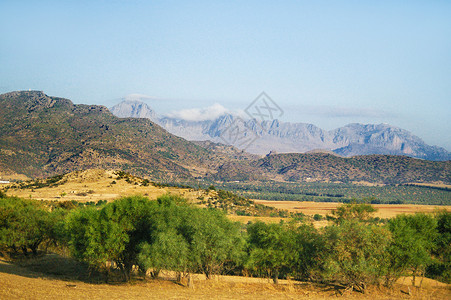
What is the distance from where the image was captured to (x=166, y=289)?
33125 mm

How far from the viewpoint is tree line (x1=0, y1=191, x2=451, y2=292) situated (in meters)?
33.3

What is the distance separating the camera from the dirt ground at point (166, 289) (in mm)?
28547

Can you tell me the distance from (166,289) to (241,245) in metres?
8.38

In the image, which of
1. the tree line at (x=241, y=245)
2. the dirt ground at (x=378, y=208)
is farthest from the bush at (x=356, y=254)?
the dirt ground at (x=378, y=208)

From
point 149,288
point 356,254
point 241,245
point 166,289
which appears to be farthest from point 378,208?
point 149,288

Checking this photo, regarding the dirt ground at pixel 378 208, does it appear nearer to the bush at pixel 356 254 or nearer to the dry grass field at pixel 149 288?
the dry grass field at pixel 149 288

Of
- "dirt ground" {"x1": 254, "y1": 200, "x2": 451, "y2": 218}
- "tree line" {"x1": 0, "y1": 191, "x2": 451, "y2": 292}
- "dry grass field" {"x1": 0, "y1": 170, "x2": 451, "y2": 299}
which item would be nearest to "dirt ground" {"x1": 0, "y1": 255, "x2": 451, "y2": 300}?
"dry grass field" {"x1": 0, "y1": 170, "x2": 451, "y2": 299}

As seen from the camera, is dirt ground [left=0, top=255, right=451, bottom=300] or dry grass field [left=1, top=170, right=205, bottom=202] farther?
dry grass field [left=1, top=170, right=205, bottom=202]

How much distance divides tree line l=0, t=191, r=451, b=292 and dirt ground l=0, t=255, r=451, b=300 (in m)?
1.30

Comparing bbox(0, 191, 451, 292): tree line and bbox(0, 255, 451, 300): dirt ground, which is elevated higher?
bbox(0, 191, 451, 292): tree line

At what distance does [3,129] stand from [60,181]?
112017 millimetres

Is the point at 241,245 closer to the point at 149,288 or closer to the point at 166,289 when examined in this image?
the point at 166,289

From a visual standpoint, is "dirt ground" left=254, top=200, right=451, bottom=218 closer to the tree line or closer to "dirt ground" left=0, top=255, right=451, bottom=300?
the tree line

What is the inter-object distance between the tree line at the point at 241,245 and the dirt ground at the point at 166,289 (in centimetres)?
130
